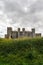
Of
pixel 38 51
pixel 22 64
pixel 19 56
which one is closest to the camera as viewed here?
pixel 22 64

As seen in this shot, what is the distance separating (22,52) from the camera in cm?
2152

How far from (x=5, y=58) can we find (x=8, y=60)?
0.69 meters

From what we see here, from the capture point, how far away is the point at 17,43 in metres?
24.1

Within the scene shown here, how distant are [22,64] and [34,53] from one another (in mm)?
3412

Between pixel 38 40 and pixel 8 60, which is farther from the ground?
pixel 38 40

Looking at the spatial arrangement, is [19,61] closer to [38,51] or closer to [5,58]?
[5,58]

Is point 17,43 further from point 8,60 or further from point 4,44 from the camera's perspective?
point 8,60

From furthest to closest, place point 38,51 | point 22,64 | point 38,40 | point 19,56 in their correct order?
point 38,40
point 38,51
point 19,56
point 22,64

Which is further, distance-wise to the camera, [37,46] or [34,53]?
[37,46]

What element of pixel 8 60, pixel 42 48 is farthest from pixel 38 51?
pixel 8 60

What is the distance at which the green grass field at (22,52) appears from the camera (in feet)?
62.4

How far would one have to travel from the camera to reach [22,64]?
17.8 meters

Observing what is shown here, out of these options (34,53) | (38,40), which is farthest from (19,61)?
(38,40)

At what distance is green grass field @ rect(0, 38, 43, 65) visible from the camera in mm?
19031
